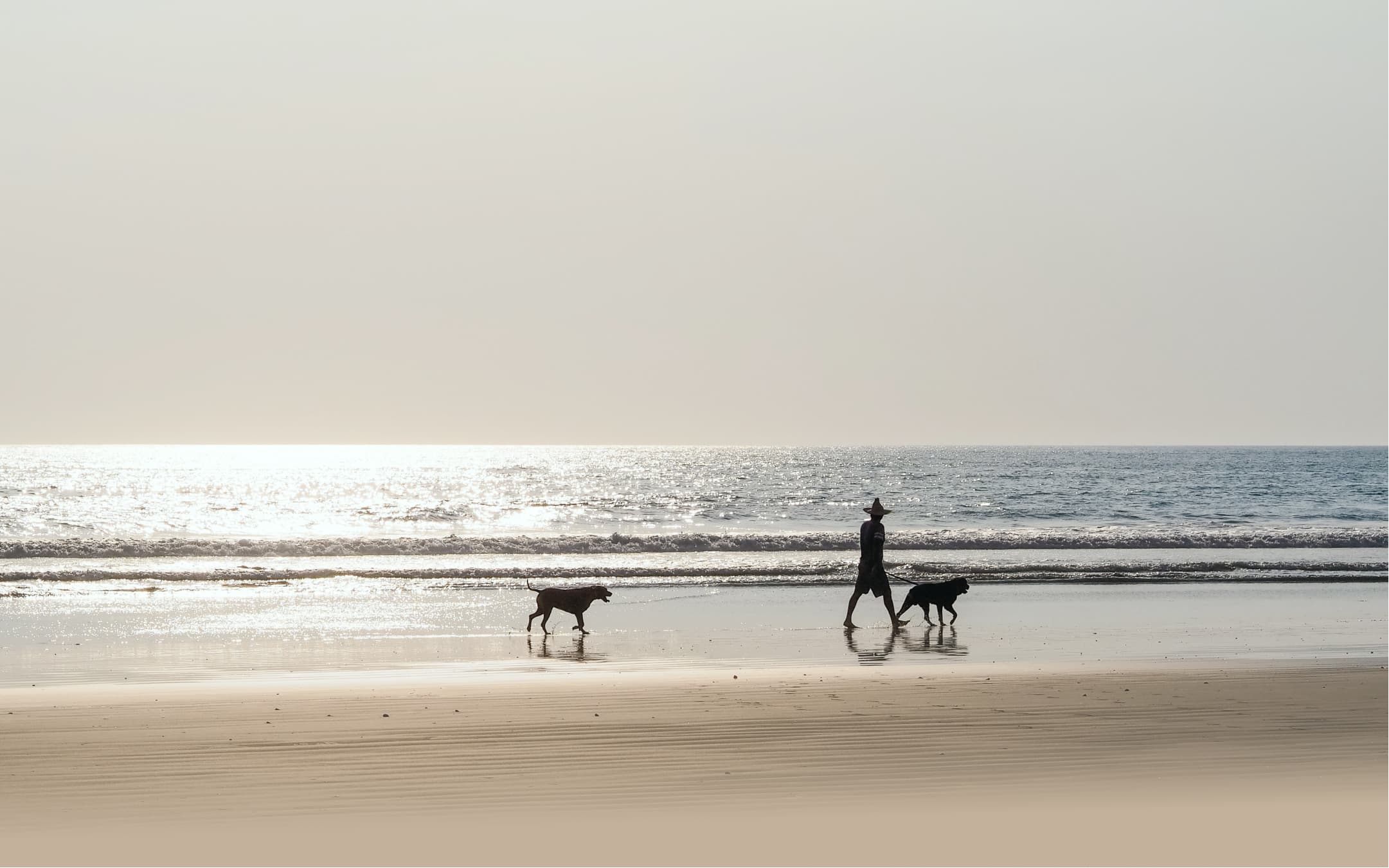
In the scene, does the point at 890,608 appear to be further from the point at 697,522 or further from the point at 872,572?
the point at 697,522

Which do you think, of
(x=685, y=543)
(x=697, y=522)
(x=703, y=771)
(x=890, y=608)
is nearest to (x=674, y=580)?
(x=890, y=608)

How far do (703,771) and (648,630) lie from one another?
7.32 metres

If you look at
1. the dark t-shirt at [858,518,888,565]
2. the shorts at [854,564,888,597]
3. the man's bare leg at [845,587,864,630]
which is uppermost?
the dark t-shirt at [858,518,888,565]

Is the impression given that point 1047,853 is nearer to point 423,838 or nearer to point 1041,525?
point 423,838

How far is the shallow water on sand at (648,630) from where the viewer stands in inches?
483

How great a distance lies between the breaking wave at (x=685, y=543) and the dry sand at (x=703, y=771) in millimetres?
18531

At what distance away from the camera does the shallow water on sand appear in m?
12.3

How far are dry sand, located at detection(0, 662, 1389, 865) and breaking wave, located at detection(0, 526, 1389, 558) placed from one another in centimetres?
1853

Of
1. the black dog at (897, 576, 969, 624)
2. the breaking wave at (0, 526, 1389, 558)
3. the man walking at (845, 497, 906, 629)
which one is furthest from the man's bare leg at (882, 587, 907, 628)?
the breaking wave at (0, 526, 1389, 558)

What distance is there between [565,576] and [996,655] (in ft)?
39.6

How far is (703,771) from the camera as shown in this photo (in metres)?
7.64

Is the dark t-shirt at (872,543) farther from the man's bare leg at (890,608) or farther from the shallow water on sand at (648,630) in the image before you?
the shallow water on sand at (648,630)

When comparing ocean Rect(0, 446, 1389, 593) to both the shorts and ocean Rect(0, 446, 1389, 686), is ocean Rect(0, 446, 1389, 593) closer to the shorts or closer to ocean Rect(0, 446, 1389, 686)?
ocean Rect(0, 446, 1389, 686)

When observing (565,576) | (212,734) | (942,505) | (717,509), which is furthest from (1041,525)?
(212,734)
